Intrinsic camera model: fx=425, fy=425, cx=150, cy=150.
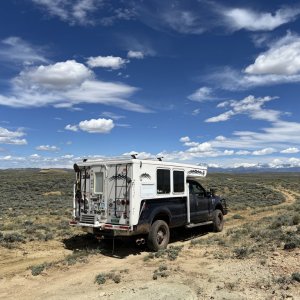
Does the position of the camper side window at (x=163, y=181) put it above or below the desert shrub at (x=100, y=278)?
above

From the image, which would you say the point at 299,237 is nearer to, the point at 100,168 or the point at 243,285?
the point at 243,285

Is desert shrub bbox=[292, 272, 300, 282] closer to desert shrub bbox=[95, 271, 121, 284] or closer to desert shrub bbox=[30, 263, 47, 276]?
desert shrub bbox=[95, 271, 121, 284]

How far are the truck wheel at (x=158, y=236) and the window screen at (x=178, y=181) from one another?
1368 millimetres

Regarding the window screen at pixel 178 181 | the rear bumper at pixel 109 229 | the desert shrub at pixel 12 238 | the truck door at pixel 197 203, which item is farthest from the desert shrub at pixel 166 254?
the desert shrub at pixel 12 238

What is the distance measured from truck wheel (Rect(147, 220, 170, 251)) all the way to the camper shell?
0.04m

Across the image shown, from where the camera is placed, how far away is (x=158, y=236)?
13.0 meters

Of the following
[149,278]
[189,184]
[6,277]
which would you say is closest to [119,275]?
[149,278]

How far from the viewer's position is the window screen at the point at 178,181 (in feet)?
45.9

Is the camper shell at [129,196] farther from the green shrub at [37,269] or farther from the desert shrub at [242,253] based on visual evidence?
the desert shrub at [242,253]

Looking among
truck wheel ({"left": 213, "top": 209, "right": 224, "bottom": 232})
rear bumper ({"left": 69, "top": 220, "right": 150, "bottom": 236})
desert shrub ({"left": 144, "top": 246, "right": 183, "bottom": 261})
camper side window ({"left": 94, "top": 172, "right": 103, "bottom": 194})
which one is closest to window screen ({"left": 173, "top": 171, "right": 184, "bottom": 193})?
rear bumper ({"left": 69, "top": 220, "right": 150, "bottom": 236})

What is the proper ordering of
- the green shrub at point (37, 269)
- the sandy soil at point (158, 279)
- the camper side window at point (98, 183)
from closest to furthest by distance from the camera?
the sandy soil at point (158, 279) → the green shrub at point (37, 269) → the camper side window at point (98, 183)

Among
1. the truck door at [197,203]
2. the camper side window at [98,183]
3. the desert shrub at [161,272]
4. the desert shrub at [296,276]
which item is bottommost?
the desert shrub at [161,272]

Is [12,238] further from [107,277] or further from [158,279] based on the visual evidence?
[158,279]

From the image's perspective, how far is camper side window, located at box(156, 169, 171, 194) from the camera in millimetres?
13132
